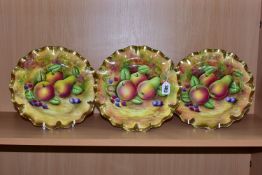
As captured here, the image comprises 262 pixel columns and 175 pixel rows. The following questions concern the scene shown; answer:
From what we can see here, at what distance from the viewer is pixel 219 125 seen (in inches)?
33.2

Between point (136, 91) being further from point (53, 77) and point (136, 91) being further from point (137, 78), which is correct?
point (53, 77)

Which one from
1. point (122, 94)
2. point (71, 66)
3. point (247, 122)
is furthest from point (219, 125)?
point (71, 66)

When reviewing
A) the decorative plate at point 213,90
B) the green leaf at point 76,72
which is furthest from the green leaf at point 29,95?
the decorative plate at point 213,90

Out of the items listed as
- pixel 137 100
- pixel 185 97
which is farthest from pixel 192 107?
pixel 137 100

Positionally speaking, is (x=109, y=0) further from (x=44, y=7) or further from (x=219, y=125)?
(x=219, y=125)

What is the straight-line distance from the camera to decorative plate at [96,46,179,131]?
0.83 metres

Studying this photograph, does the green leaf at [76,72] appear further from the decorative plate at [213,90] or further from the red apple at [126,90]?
the decorative plate at [213,90]

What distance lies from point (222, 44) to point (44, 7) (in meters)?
0.50

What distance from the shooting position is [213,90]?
0.85 metres

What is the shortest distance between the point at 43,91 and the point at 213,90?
40 centimetres
